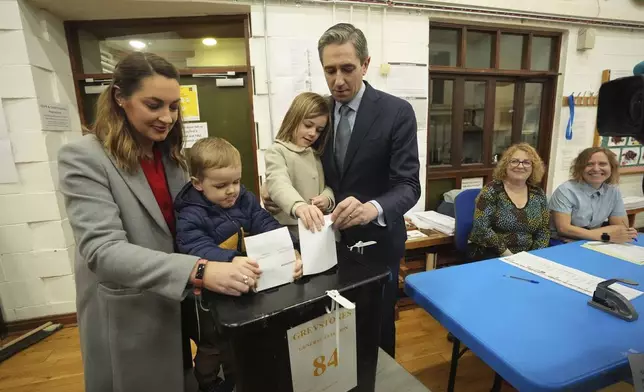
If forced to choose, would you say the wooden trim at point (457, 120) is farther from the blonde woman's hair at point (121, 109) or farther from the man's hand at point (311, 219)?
the blonde woman's hair at point (121, 109)

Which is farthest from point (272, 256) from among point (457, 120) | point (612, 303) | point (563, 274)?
point (457, 120)

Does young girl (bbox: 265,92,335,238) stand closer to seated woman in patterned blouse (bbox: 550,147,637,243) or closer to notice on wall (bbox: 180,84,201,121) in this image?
notice on wall (bbox: 180,84,201,121)

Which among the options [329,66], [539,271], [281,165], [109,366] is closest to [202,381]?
[109,366]

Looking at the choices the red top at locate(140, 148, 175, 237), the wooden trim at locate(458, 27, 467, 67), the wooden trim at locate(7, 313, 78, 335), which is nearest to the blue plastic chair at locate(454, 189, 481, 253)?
the wooden trim at locate(458, 27, 467, 67)

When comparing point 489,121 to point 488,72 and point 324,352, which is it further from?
point 324,352

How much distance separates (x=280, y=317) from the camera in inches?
27.5

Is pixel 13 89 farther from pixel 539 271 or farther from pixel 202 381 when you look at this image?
pixel 539 271

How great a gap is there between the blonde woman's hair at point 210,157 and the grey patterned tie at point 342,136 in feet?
1.41

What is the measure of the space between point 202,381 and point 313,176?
2.68 ft

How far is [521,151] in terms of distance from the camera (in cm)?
214

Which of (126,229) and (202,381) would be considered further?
(202,381)

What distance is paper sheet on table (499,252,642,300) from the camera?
124 centimetres

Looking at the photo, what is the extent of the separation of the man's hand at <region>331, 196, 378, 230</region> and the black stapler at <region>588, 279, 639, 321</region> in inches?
34.3

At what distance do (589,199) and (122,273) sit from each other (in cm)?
280
